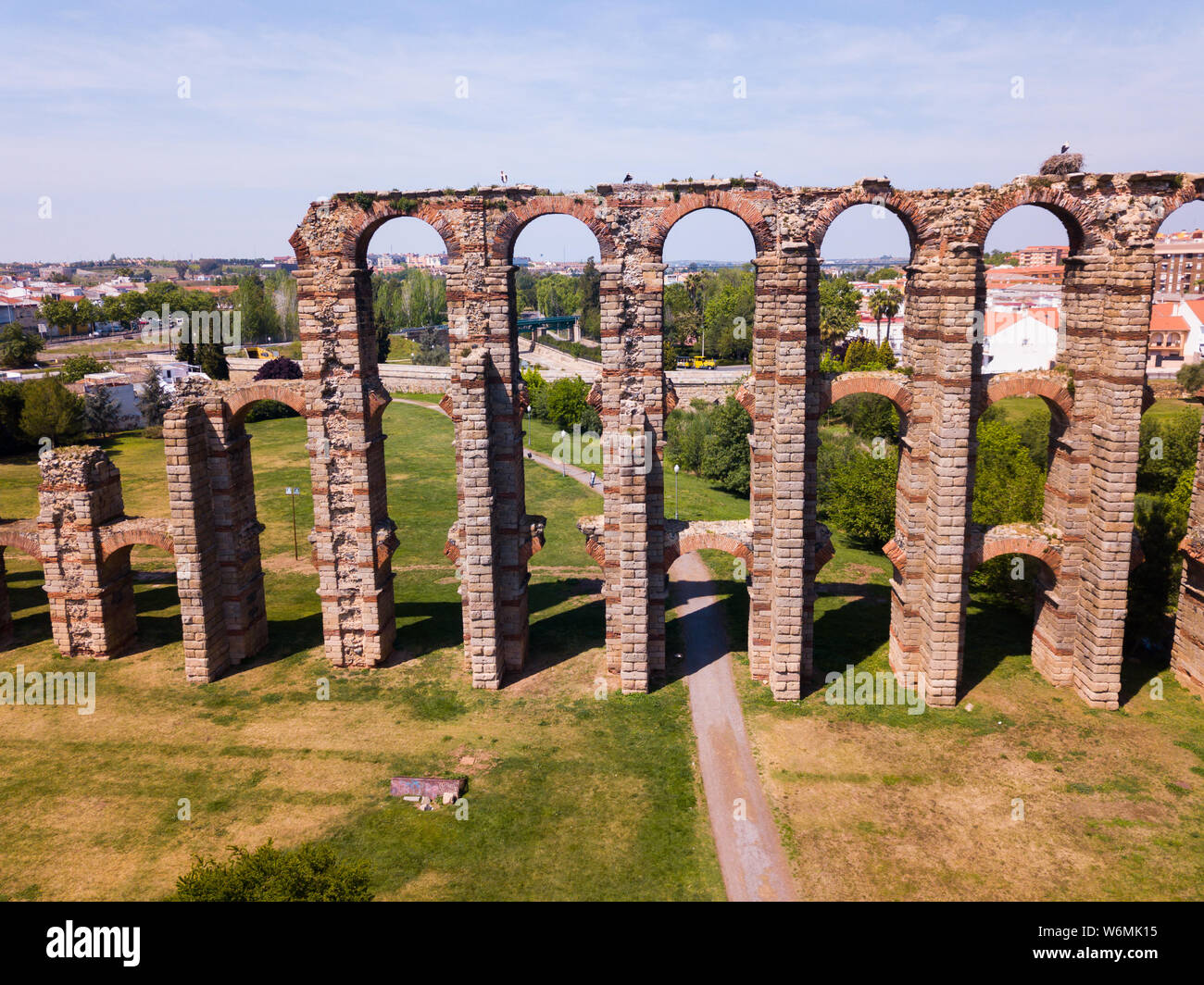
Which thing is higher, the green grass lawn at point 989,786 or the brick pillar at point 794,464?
the brick pillar at point 794,464

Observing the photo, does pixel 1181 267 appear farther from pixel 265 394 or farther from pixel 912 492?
pixel 265 394

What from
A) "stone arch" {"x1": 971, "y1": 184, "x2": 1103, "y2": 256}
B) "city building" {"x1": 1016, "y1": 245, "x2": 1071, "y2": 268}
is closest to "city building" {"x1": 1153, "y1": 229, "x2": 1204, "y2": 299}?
"city building" {"x1": 1016, "y1": 245, "x2": 1071, "y2": 268}

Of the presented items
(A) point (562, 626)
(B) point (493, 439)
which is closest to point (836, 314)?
(A) point (562, 626)

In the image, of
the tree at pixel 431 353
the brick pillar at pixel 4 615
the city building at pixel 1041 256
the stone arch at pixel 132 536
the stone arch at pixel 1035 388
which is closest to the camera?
the stone arch at pixel 1035 388

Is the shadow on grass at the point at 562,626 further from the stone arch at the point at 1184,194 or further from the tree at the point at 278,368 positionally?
the tree at the point at 278,368

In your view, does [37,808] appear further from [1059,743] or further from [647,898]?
[1059,743]

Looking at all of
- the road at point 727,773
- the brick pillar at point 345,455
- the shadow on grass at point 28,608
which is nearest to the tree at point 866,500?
the road at point 727,773
